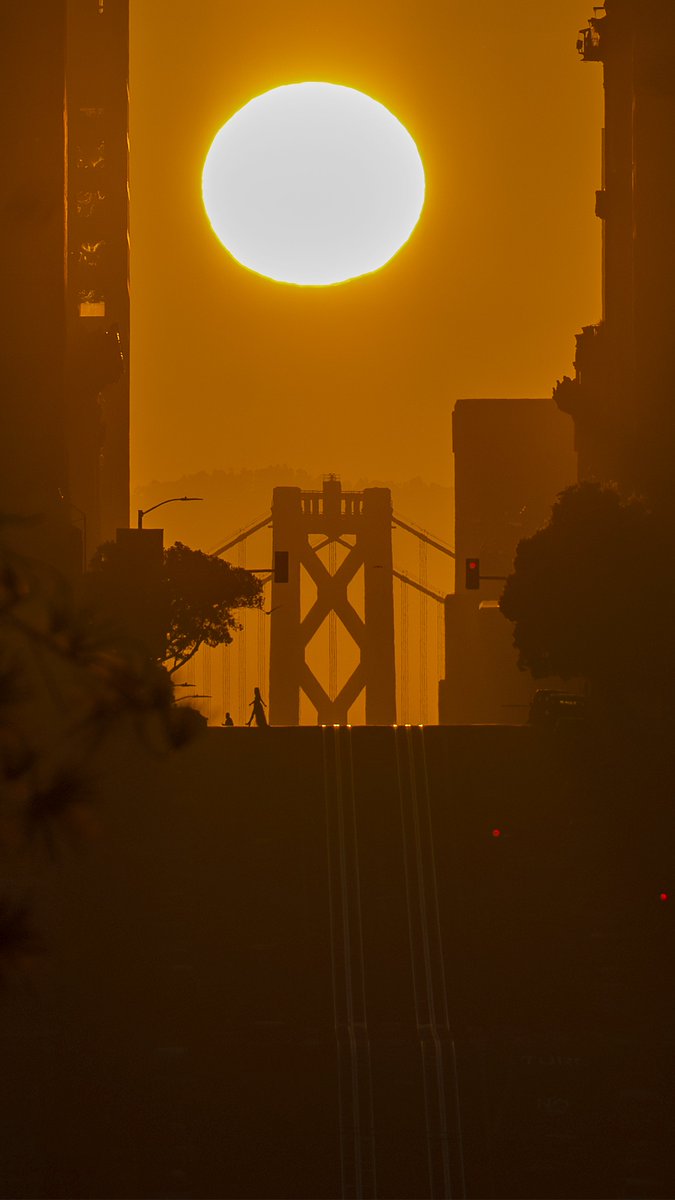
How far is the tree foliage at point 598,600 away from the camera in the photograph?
226ft

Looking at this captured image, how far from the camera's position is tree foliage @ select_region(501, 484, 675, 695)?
226ft

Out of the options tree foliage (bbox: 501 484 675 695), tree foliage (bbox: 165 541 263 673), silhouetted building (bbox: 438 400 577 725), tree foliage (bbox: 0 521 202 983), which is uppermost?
silhouetted building (bbox: 438 400 577 725)

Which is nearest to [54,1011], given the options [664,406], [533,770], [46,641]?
[533,770]

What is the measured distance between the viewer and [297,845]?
5200 centimetres

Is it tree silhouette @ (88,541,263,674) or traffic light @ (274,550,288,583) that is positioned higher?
tree silhouette @ (88,541,263,674)

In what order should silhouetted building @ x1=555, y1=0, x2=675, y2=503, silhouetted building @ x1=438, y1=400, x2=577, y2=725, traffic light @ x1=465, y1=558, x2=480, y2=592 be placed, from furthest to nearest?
silhouetted building @ x1=438, y1=400, x2=577, y2=725 < silhouetted building @ x1=555, y1=0, x2=675, y2=503 < traffic light @ x1=465, y1=558, x2=480, y2=592

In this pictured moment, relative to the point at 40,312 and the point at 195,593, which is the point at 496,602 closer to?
the point at 40,312

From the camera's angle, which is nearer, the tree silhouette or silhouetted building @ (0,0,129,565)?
the tree silhouette

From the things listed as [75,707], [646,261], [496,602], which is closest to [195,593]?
[646,261]

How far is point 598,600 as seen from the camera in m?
68.9

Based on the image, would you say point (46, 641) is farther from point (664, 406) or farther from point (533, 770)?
point (664, 406)

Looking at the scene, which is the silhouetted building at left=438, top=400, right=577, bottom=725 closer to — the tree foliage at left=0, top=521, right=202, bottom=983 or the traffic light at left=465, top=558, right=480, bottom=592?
the traffic light at left=465, top=558, right=480, bottom=592

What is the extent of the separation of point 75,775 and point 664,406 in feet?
332

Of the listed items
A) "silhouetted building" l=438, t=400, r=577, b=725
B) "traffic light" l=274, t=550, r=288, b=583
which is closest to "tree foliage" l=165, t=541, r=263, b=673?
"traffic light" l=274, t=550, r=288, b=583
